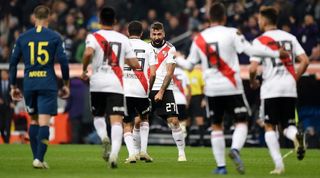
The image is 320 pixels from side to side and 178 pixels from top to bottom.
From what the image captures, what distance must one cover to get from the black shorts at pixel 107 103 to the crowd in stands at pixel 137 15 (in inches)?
517

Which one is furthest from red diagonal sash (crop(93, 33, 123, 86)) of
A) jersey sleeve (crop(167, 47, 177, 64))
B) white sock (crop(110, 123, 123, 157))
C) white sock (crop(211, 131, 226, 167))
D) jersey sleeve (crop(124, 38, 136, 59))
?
jersey sleeve (crop(167, 47, 177, 64))

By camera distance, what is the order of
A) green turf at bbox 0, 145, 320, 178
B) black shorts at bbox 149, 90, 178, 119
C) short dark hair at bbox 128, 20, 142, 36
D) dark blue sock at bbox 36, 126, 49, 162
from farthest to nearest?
black shorts at bbox 149, 90, 178, 119
short dark hair at bbox 128, 20, 142, 36
dark blue sock at bbox 36, 126, 49, 162
green turf at bbox 0, 145, 320, 178

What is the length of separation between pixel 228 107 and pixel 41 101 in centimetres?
297

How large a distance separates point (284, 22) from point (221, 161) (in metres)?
14.0

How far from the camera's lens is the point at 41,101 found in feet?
51.8

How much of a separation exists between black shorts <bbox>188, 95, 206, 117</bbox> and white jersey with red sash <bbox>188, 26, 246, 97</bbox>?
1403cm

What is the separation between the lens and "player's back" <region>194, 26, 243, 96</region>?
1481 cm

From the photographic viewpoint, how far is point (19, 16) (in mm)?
33938

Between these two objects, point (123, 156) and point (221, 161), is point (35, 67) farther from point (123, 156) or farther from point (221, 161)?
point (123, 156)

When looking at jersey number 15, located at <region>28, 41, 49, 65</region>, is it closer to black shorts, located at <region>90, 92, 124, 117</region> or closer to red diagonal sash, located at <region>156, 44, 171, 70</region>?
black shorts, located at <region>90, 92, 124, 117</region>

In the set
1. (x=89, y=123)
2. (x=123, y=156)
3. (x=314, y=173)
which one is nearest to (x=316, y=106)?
(x=89, y=123)

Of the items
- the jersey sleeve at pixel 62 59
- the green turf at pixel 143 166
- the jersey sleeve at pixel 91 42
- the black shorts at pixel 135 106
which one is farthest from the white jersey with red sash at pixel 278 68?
the black shorts at pixel 135 106

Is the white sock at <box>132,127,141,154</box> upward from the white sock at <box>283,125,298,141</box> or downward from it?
downward

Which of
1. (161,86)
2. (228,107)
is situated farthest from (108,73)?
(161,86)
